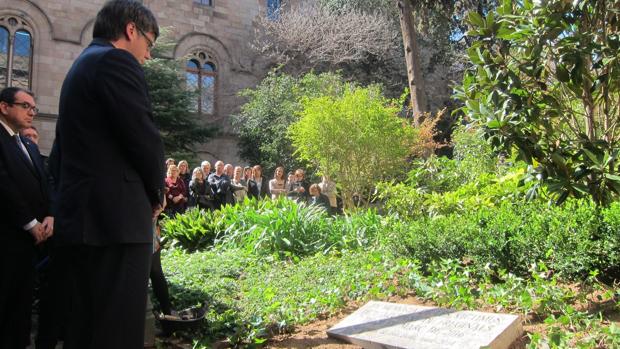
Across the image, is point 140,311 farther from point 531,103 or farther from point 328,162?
point 328,162

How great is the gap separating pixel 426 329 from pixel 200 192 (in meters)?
8.27

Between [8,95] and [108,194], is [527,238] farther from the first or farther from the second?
[8,95]

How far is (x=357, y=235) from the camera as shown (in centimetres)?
721

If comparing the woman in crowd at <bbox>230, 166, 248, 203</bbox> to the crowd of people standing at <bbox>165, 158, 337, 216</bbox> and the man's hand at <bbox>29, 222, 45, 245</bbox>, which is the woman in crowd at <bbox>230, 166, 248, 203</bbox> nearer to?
the crowd of people standing at <bbox>165, 158, 337, 216</bbox>

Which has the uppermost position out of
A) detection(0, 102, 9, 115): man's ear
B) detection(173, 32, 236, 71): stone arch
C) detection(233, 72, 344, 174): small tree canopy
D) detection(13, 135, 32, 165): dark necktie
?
detection(173, 32, 236, 71): stone arch

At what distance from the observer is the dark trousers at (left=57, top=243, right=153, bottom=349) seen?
7.55 feet

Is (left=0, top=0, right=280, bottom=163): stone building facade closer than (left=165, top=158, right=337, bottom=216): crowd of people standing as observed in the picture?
No

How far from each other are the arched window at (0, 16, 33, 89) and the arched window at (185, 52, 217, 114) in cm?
575

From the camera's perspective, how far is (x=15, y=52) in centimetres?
1823

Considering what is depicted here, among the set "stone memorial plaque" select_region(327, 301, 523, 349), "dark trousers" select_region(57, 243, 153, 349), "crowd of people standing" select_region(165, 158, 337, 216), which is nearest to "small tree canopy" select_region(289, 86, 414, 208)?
"crowd of people standing" select_region(165, 158, 337, 216)

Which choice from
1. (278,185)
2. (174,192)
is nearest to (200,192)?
(174,192)

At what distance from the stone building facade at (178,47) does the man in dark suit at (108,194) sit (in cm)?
1746

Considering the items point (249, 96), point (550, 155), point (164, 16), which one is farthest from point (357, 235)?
point (164, 16)

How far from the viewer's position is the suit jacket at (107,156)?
2.33m
